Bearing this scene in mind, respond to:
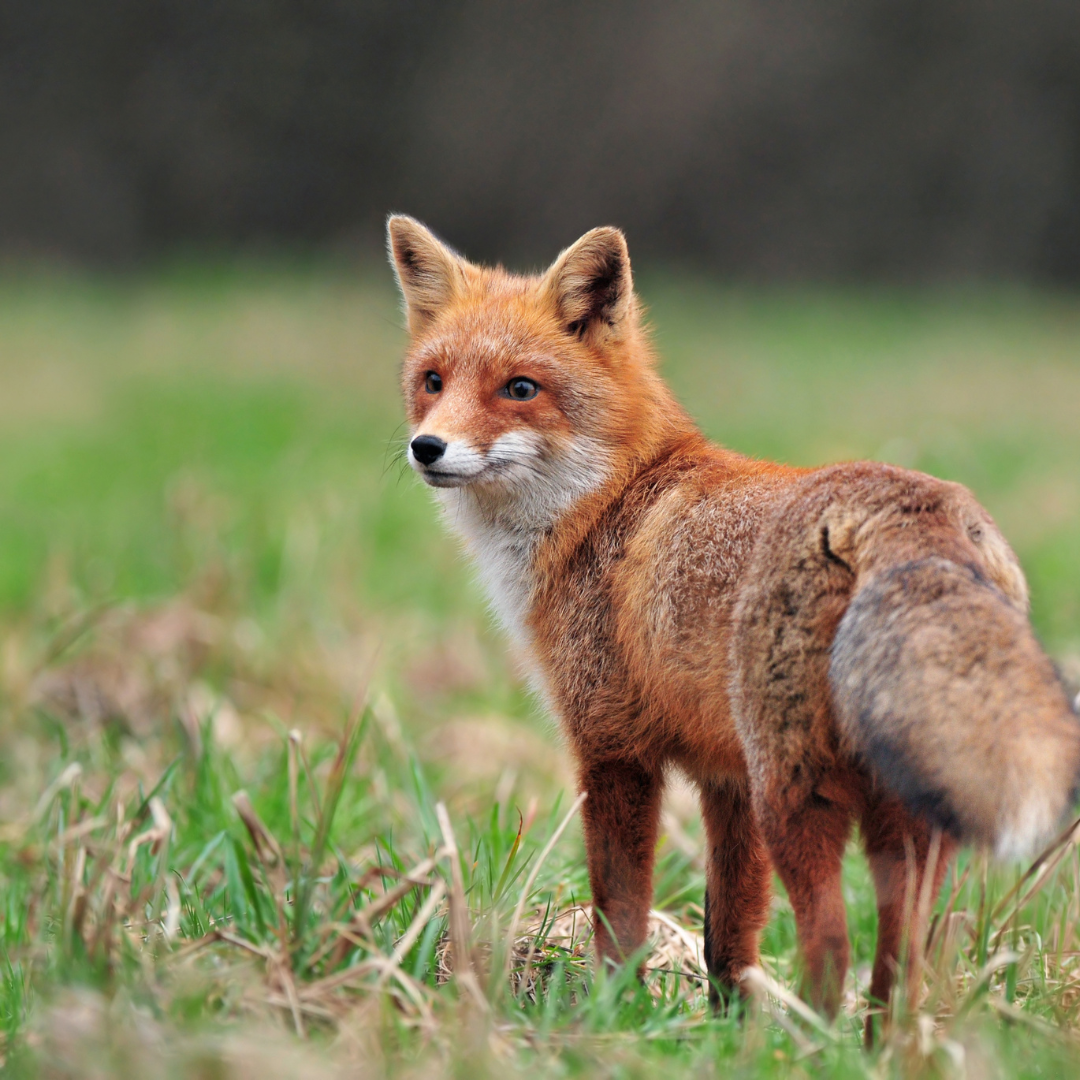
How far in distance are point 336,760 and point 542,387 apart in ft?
4.62

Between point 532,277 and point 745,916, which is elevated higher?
point 532,277

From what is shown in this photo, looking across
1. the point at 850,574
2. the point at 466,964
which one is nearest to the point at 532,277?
the point at 850,574

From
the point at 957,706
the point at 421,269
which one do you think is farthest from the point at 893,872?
the point at 421,269

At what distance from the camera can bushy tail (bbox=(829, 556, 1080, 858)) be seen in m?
2.57

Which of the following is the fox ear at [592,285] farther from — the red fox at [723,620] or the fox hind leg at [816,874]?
the fox hind leg at [816,874]

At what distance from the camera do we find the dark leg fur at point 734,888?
3824 mm

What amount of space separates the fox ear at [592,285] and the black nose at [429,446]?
0.78 meters

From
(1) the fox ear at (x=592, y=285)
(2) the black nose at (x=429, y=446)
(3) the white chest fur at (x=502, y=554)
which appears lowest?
(3) the white chest fur at (x=502, y=554)

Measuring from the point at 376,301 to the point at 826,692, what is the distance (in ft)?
52.7

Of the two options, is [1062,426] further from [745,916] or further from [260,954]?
[260,954]

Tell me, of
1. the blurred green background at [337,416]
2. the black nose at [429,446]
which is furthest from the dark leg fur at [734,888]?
the blurred green background at [337,416]

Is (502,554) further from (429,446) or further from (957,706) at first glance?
(957,706)

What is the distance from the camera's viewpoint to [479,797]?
5.80m

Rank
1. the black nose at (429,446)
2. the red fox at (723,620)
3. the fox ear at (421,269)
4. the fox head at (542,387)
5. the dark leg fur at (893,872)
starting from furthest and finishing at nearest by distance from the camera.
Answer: the fox ear at (421,269) → the fox head at (542,387) → the black nose at (429,446) → the dark leg fur at (893,872) → the red fox at (723,620)
